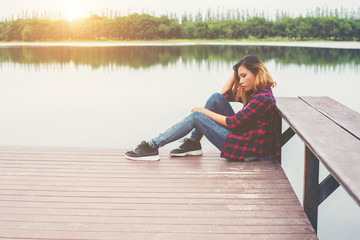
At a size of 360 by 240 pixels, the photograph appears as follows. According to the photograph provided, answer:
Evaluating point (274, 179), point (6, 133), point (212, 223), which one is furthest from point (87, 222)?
point (6, 133)

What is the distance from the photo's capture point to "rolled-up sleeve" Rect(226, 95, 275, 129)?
2.97 m

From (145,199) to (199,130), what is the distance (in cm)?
95

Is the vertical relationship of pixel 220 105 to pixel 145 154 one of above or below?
above

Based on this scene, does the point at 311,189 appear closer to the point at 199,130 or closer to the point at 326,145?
the point at 326,145

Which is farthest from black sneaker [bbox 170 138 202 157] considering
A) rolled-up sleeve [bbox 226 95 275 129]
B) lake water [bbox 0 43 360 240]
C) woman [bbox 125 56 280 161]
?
lake water [bbox 0 43 360 240]

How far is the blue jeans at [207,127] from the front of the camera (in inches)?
127

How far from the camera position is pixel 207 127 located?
3.27m

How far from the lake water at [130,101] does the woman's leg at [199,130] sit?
1.37m

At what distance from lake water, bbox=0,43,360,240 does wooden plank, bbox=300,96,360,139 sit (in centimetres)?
143

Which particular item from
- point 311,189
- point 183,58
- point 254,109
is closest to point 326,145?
point 311,189

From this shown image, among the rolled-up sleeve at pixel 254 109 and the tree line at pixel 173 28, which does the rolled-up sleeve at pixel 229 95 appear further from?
the tree line at pixel 173 28

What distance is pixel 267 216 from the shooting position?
2.32 m

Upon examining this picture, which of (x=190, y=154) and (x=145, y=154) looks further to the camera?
(x=190, y=154)

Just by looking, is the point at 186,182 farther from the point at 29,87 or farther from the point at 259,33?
the point at 259,33
